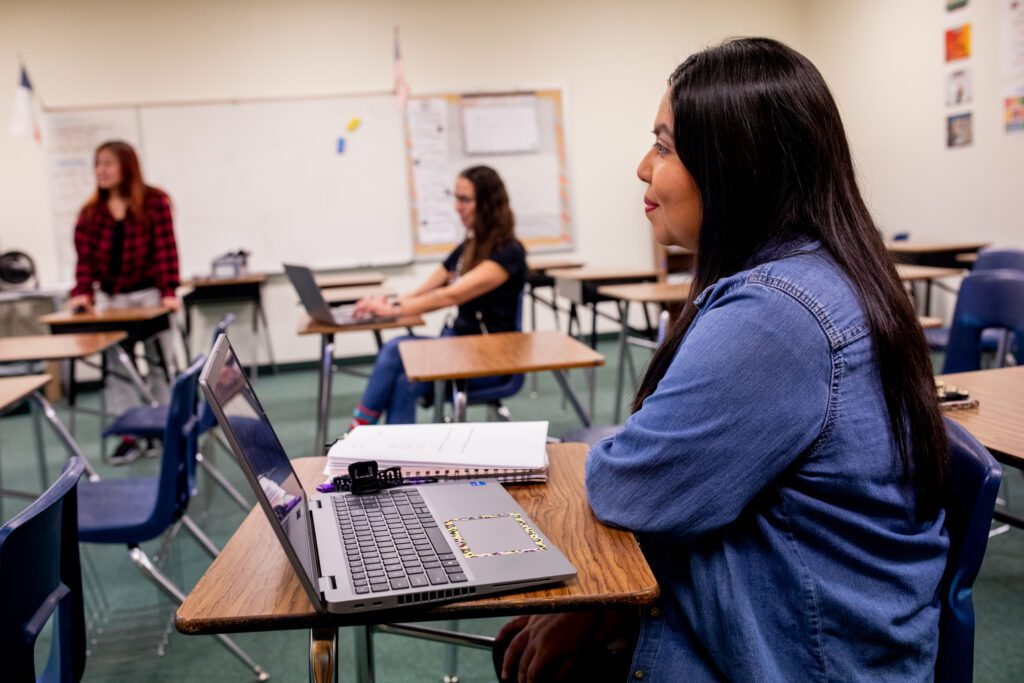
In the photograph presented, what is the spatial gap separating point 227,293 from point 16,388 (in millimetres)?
3749

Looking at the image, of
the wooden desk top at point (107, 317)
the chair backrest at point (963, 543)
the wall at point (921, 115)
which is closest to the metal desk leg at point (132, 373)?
the wooden desk top at point (107, 317)

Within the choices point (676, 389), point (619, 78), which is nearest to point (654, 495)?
point (676, 389)

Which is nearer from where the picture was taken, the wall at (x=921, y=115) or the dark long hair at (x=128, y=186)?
the dark long hair at (x=128, y=186)

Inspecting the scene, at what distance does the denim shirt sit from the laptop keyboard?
0.20m

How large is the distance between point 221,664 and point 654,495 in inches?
61.0

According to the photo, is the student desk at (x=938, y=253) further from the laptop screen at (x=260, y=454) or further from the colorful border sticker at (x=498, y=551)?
the laptop screen at (x=260, y=454)

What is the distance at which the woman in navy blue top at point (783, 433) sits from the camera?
2.59ft

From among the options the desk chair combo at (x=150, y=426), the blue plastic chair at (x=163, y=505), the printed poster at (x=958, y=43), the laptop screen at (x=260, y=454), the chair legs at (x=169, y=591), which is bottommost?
the chair legs at (x=169, y=591)

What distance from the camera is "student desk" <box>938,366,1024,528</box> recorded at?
3.87ft

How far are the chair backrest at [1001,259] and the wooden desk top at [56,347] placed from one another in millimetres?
3256

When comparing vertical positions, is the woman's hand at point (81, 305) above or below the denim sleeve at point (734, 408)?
below

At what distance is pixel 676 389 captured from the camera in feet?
2.65

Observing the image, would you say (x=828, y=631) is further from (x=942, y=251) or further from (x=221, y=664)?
(x=942, y=251)

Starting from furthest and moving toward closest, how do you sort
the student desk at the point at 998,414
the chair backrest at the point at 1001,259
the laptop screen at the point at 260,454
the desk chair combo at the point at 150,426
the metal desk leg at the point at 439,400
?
the chair backrest at the point at 1001,259 → the desk chair combo at the point at 150,426 → the metal desk leg at the point at 439,400 → the student desk at the point at 998,414 → the laptop screen at the point at 260,454
